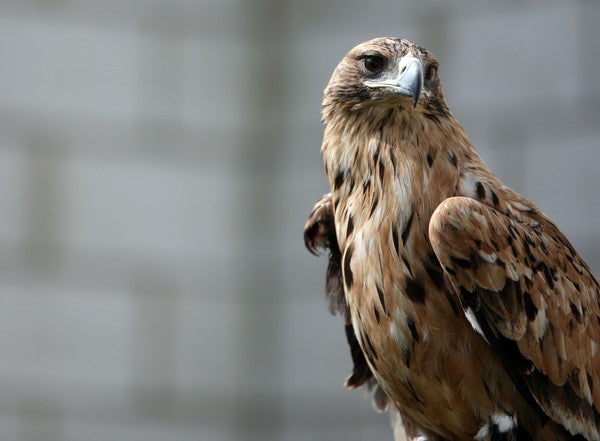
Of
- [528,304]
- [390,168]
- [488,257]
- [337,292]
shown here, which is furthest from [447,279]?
[337,292]

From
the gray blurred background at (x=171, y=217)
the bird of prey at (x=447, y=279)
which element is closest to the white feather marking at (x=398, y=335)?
the bird of prey at (x=447, y=279)

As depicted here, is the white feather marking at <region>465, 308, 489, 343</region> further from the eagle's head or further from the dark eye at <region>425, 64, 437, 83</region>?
the dark eye at <region>425, 64, 437, 83</region>

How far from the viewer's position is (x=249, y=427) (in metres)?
6.64

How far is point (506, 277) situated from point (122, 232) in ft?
11.9

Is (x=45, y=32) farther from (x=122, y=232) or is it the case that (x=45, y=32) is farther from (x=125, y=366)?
(x=125, y=366)

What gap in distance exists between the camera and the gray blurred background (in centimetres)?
644

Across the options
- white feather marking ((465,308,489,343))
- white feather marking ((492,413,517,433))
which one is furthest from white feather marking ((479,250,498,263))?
white feather marking ((492,413,517,433))

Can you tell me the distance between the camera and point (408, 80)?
3258 millimetres

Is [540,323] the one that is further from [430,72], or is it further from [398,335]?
[430,72]

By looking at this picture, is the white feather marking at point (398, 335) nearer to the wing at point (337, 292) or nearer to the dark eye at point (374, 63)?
the wing at point (337, 292)

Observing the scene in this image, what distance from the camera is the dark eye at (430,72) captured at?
3.39 m

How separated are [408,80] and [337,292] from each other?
81cm

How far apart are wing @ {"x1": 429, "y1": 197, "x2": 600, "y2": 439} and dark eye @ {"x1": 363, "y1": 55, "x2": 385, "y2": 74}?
0.46 meters

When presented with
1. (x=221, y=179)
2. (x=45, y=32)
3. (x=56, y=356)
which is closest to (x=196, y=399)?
(x=56, y=356)
